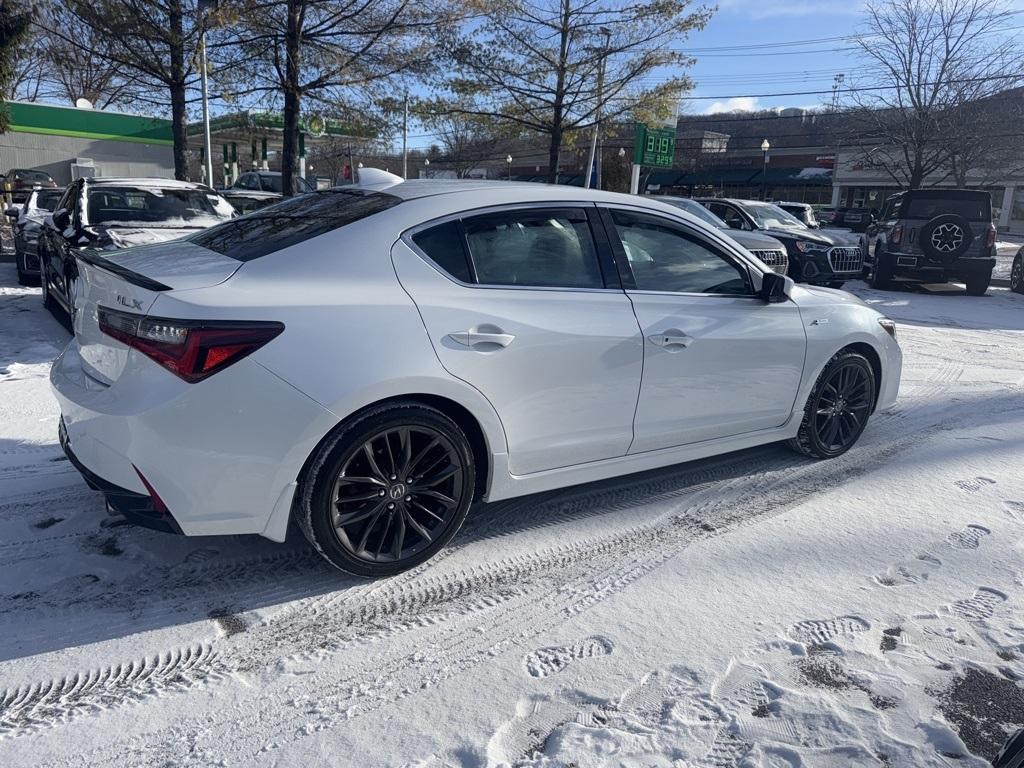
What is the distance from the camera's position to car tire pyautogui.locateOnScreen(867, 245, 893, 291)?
14.2 m

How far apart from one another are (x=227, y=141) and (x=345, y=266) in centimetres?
4022

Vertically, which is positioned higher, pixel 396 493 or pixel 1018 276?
pixel 1018 276

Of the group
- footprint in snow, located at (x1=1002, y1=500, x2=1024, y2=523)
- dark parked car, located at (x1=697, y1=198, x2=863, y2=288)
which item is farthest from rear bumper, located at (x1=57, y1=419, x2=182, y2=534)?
dark parked car, located at (x1=697, y1=198, x2=863, y2=288)

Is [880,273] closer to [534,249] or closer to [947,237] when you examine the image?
[947,237]

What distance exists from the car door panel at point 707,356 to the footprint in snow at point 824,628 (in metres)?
1.18

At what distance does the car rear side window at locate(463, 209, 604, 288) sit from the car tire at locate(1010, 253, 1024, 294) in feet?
47.9

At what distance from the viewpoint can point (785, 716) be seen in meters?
2.46

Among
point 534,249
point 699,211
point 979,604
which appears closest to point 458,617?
point 534,249

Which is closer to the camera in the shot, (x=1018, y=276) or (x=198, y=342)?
(x=198, y=342)

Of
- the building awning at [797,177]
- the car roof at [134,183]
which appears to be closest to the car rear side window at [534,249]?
the car roof at [134,183]

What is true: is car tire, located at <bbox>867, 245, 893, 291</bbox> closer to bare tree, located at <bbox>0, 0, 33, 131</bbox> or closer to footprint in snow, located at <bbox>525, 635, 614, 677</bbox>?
footprint in snow, located at <bbox>525, 635, 614, 677</bbox>

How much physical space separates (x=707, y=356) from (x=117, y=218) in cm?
702

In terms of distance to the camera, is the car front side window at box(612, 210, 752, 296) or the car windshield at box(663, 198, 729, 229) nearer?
the car front side window at box(612, 210, 752, 296)

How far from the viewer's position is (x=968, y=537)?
378cm
